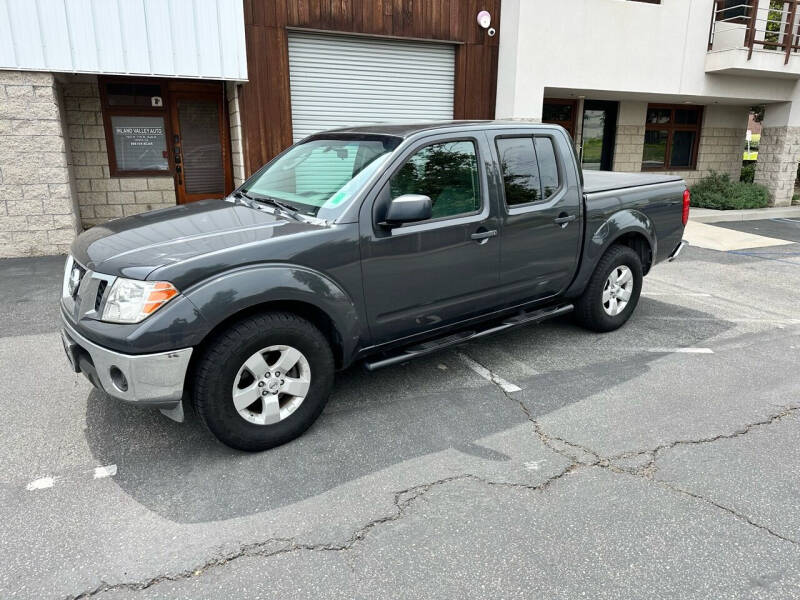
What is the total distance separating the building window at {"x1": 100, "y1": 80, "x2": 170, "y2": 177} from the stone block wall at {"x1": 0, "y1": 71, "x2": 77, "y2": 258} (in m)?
1.59

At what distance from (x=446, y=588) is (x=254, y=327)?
5.43ft

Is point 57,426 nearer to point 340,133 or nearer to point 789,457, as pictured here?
point 340,133

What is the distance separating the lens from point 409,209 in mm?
3562

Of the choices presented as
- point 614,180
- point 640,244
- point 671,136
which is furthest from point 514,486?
point 671,136

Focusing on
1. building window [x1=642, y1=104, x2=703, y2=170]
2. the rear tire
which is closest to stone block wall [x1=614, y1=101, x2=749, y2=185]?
building window [x1=642, y1=104, x2=703, y2=170]

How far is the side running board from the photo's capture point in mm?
3916

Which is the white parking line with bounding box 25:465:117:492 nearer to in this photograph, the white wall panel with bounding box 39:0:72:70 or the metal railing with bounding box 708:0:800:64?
the white wall panel with bounding box 39:0:72:70

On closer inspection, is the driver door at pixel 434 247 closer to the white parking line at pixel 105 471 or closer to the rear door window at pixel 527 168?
the rear door window at pixel 527 168

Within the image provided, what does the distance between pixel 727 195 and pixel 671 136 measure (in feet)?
7.17

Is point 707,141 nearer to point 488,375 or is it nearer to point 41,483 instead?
point 488,375

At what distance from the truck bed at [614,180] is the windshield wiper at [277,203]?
2.60m

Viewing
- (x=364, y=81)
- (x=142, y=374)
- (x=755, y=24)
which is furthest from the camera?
(x=755, y=24)

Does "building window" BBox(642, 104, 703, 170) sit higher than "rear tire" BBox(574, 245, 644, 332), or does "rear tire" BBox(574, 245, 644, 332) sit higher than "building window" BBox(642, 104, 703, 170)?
"building window" BBox(642, 104, 703, 170)

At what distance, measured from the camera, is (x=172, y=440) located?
3596 millimetres
